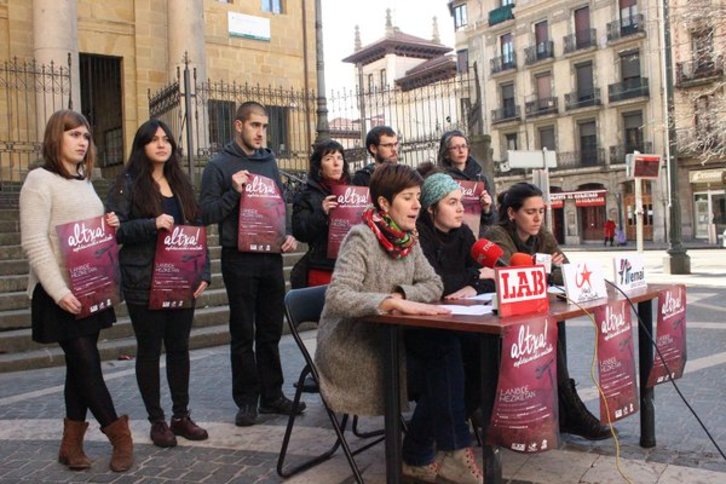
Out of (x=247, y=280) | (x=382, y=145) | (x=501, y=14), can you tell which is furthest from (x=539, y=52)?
(x=247, y=280)

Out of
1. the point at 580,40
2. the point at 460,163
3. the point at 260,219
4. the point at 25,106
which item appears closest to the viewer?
the point at 260,219

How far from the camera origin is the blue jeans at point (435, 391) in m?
3.38

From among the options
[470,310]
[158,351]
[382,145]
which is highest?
[382,145]

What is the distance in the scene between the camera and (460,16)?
50281 mm

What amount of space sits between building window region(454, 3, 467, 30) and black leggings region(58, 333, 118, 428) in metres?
49.2

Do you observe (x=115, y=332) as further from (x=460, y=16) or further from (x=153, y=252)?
(x=460, y=16)

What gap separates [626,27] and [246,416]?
4064 cm

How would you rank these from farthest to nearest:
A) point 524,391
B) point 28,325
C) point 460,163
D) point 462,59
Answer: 1. point 462,59
2. point 28,325
3. point 460,163
4. point 524,391

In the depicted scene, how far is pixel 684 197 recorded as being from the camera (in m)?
38.0

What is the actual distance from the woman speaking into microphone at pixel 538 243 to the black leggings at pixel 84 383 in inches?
95.9

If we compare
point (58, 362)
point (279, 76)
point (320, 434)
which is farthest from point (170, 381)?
point (279, 76)

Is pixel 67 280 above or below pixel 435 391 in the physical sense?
above

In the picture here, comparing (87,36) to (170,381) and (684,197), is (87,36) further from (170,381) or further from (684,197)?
(684,197)

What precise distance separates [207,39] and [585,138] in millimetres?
30852
